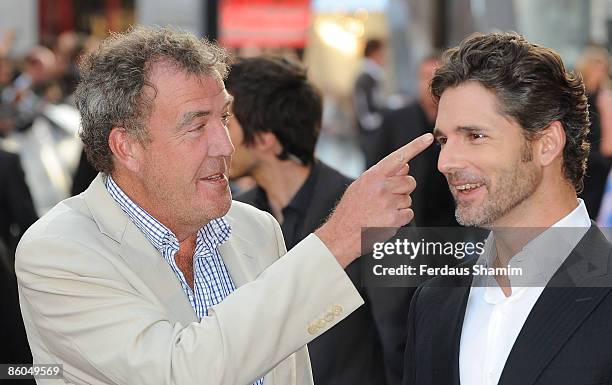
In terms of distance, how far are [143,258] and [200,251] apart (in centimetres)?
24

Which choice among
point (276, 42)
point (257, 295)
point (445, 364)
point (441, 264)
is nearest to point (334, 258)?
point (257, 295)

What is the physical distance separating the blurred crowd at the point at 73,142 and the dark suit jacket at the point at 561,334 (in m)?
1.13

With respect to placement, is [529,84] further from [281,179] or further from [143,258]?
[281,179]

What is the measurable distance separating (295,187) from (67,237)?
6.34 feet

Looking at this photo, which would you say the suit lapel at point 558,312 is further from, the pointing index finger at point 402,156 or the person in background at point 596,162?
the person in background at point 596,162

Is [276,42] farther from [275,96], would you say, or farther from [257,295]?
[257,295]

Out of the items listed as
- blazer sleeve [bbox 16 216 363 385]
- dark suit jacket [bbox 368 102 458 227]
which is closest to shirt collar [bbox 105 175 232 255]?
blazer sleeve [bbox 16 216 363 385]

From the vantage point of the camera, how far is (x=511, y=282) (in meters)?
2.93

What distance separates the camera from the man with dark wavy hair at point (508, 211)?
2824mm

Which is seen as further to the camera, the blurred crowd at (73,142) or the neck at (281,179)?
the blurred crowd at (73,142)

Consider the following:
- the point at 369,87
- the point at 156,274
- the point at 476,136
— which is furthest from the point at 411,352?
the point at 369,87

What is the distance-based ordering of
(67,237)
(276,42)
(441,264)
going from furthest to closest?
1. (276,42)
2. (441,264)
3. (67,237)

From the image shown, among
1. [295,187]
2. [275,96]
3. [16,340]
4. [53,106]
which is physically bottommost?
[53,106]

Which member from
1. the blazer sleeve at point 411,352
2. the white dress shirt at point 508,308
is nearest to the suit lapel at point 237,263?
the blazer sleeve at point 411,352
